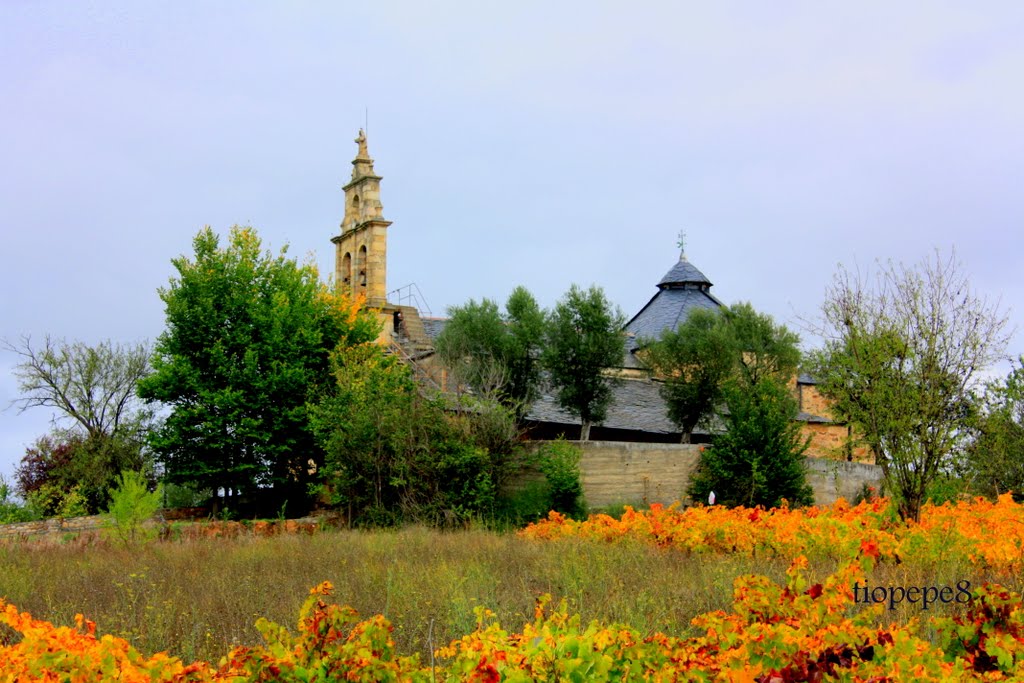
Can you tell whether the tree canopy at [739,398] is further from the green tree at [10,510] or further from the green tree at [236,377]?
the green tree at [10,510]

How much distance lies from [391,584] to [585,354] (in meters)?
19.8

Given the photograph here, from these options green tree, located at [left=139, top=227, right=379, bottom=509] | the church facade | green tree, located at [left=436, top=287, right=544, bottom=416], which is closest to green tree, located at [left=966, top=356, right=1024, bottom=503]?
the church facade

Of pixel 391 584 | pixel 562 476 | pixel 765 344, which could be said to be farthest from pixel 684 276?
pixel 391 584

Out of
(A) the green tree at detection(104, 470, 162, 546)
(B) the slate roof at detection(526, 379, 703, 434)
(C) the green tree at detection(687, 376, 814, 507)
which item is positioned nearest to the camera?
(A) the green tree at detection(104, 470, 162, 546)

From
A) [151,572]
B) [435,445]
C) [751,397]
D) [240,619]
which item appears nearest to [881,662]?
[240,619]

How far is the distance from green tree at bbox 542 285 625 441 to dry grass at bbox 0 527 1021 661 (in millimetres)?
15528

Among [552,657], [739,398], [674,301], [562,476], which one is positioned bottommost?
[552,657]

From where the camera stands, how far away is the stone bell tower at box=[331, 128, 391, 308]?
3584 cm

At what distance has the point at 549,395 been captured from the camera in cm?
3203

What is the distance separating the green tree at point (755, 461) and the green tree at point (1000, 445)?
4.22 m

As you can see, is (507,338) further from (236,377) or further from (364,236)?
(364,236)

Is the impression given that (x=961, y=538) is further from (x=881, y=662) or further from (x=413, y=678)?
(x=413, y=678)

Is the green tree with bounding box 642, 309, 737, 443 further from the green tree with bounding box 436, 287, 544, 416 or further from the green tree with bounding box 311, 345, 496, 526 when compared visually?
the green tree with bounding box 311, 345, 496, 526

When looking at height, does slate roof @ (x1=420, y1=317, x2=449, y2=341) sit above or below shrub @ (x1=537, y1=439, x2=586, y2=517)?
above
